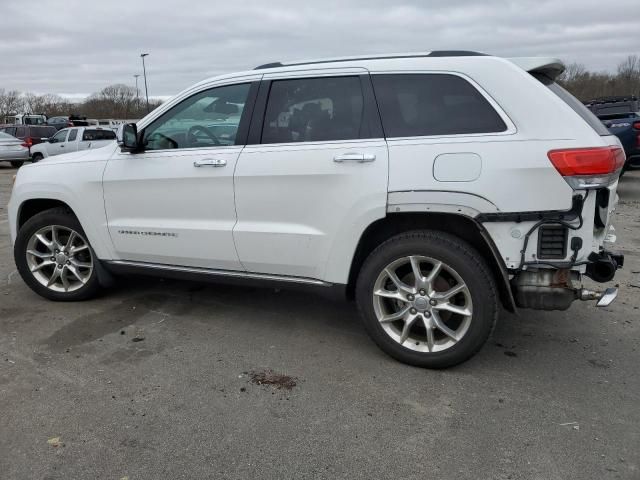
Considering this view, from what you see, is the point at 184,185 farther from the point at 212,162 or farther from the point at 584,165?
the point at 584,165

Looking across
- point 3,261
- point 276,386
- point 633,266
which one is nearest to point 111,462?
point 276,386

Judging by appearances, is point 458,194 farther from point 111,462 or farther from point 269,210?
point 111,462

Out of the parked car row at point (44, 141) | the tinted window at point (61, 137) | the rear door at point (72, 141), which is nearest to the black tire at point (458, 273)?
the parked car row at point (44, 141)

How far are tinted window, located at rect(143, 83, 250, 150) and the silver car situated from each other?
62.4ft

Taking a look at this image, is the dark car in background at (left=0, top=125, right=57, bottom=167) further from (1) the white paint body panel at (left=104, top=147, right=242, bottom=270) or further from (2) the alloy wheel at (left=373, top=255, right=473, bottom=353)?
(2) the alloy wheel at (left=373, top=255, right=473, bottom=353)

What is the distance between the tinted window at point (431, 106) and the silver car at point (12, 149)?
20474 millimetres

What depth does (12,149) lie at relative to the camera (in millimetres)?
20219

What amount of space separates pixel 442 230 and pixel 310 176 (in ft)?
3.03

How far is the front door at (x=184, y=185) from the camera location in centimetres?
393

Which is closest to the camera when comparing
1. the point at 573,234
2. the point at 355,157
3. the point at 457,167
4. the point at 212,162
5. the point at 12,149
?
the point at 573,234

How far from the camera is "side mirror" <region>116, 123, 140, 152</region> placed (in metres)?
4.11

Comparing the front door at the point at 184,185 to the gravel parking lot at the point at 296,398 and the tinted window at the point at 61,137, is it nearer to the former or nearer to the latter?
the gravel parking lot at the point at 296,398

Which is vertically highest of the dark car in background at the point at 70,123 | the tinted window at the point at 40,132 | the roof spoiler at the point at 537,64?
the dark car in background at the point at 70,123

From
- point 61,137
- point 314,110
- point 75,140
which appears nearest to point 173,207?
point 314,110
